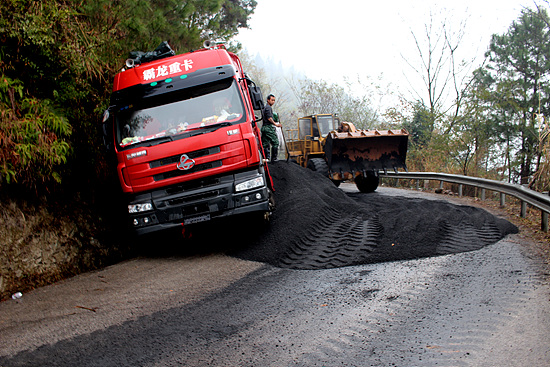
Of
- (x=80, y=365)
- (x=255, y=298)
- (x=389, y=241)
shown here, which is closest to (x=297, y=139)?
(x=389, y=241)

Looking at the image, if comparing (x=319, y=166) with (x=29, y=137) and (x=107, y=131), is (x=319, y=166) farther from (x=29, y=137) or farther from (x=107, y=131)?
(x=29, y=137)

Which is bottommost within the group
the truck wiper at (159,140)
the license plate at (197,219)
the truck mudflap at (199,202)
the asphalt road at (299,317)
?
the asphalt road at (299,317)

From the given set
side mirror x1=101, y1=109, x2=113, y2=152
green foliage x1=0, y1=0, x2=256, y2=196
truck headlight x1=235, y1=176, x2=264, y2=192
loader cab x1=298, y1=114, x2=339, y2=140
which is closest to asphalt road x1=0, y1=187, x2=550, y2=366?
truck headlight x1=235, y1=176, x2=264, y2=192

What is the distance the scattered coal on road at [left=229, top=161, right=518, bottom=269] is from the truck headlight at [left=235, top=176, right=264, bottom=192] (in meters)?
0.94

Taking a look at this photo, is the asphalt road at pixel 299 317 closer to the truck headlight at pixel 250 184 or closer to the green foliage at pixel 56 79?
the truck headlight at pixel 250 184

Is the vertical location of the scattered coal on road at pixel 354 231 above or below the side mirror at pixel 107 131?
below

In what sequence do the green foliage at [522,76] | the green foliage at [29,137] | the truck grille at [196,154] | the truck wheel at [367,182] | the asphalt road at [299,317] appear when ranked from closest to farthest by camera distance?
1. the asphalt road at [299,317]
2. the green foliage at [29,137]
3. the truck grille at [196,154]
4. the truck wheel at [367,182]
5. the green foliage at [522,76]

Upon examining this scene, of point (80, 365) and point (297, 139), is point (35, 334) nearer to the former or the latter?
point (80, 365)

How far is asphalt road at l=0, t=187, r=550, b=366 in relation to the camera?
3125 millimetres

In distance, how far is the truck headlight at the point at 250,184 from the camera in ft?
20.6

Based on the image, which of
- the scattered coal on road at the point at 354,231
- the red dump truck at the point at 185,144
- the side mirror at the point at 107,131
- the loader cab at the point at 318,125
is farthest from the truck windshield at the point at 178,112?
the loader cab at the point at 318,125

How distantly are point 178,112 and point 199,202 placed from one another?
1.46 m

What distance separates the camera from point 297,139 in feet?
54.8

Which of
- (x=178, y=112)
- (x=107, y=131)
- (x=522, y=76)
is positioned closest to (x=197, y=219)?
(x=178, y=112)
